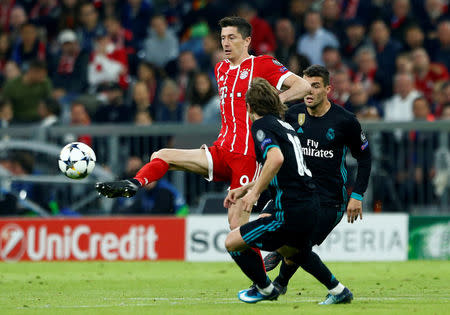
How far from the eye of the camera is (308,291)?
9344mm

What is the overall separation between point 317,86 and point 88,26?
9945 mm

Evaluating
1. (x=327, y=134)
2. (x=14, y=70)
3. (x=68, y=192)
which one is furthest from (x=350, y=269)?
(x=14, y=70)

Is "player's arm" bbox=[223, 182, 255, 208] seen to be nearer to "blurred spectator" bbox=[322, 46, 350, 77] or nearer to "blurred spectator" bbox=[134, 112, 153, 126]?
"blurred spectator" bbox=[134, 112, 153, 126]

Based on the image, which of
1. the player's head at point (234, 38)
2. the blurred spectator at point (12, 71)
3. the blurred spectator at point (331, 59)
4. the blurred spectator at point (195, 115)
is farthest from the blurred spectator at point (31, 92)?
the player's head at point (234, 38)

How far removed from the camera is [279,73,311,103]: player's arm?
841cm

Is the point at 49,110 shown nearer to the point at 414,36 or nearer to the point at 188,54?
the point at 188,54

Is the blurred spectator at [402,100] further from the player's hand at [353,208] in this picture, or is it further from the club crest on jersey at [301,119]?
the player's hand at [353,208]

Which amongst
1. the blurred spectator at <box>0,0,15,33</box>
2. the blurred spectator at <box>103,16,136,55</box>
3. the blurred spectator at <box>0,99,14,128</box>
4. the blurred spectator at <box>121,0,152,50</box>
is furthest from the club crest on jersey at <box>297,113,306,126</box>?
the blurred spectator at <box>0,0,15,33</box>

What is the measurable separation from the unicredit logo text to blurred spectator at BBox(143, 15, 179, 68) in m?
4.54

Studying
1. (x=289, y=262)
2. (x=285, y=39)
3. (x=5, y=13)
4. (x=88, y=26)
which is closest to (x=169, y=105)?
(x=285, y=39)

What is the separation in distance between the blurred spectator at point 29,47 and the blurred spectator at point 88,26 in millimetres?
774

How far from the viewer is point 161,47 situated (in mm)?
17344

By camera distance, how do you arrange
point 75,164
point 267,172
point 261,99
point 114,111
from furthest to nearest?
point 114,111
point 75,164
point 261,99
point 267,172

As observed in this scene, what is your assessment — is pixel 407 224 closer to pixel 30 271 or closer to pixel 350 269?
pixel 350 269
